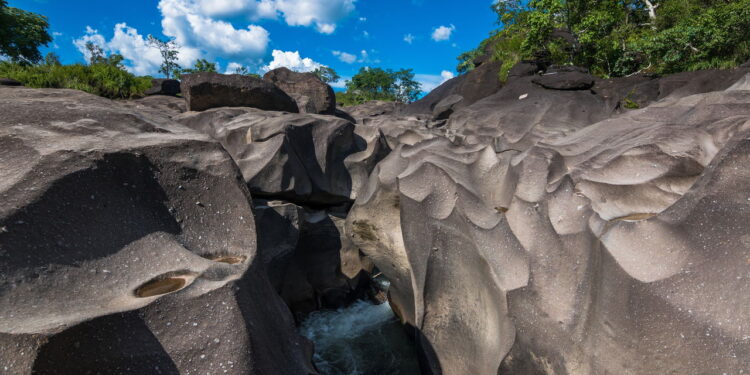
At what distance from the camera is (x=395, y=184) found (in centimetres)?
455

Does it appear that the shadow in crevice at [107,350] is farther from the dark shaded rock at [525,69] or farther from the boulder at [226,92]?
the dark shaded rock at [525,69]

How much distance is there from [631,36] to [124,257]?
19.9 metres

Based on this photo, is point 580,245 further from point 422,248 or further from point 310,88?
point 310,88

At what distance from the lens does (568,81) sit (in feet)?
40.7

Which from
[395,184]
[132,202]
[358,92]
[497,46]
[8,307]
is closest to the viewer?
[8,307]

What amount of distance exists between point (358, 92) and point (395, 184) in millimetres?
47326

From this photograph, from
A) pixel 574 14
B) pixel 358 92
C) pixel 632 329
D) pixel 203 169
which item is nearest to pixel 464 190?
pixel 632 329

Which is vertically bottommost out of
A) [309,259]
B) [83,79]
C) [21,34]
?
[309,259]

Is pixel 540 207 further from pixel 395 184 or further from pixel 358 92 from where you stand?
pixel 358 92

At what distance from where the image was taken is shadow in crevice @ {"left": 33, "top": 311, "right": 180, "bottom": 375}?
186 centimetres

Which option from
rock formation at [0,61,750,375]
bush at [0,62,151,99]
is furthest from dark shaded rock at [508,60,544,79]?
bush at [0,62,151,99]

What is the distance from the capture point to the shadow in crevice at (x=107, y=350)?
1.86m

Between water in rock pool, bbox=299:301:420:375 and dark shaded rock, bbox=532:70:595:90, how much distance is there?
10.3 metres

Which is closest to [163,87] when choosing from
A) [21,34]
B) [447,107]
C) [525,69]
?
[447,107]
